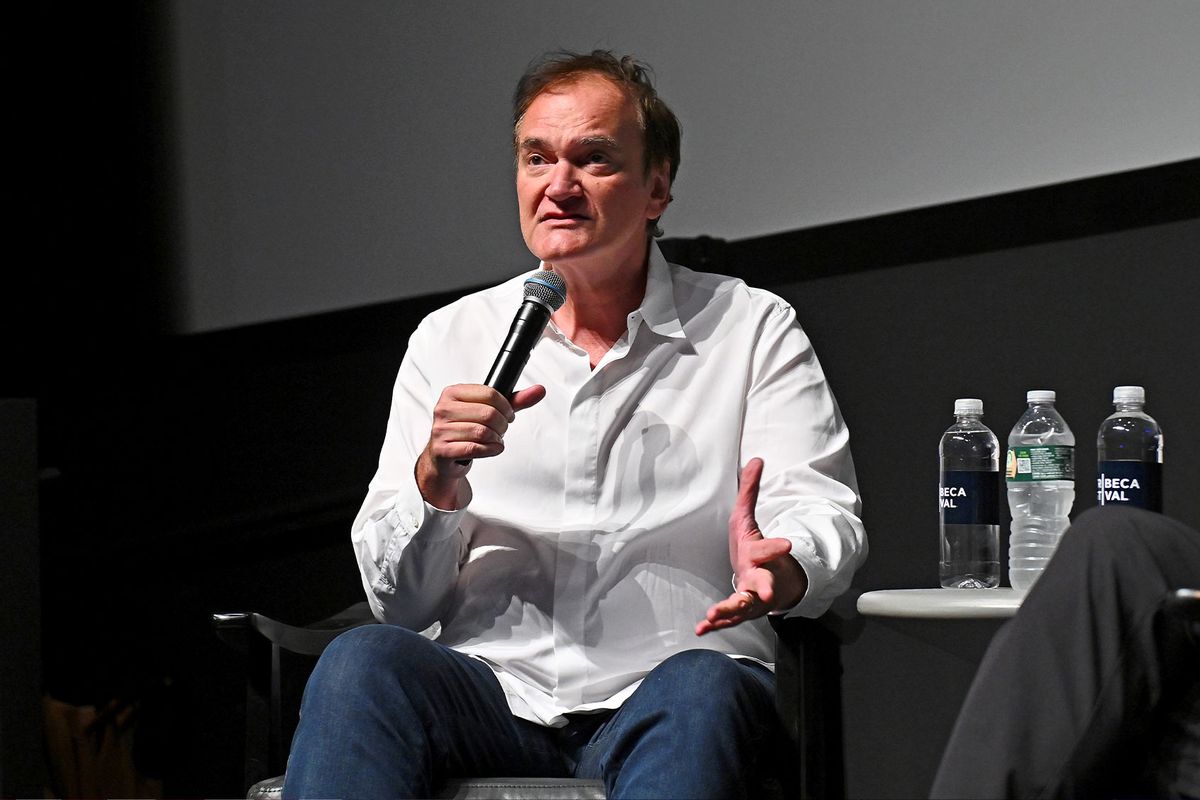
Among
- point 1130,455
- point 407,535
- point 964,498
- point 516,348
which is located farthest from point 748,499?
point 1130,455

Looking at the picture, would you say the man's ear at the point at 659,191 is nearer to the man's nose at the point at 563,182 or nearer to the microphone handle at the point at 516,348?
the man's nose at the point at 563,182

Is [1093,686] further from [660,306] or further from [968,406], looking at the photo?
[968,406]

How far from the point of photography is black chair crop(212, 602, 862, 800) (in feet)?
4.57

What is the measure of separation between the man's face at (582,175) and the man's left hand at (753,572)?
1.45ft

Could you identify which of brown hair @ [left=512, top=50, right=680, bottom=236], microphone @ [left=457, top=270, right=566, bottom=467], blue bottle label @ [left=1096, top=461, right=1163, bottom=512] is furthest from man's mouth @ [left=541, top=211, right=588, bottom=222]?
blue bottle label @ [left=1096, top=461, right=1163, bottom=512]

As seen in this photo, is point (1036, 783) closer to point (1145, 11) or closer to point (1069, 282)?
point (1069, 282)

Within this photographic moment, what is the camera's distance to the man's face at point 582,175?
173 centimetres

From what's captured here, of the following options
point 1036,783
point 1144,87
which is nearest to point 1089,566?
point 1036,783

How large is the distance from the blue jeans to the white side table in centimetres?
20

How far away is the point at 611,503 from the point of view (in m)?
1.68

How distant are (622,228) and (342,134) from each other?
1.11 meters

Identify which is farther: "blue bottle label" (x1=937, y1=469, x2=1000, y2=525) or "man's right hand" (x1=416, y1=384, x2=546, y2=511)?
"blue bottle label" (x1=937, y1=469, x2=1000, y2=525)

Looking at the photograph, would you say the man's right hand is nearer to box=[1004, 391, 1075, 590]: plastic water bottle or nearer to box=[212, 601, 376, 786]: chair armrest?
box=[212, 601, 376, 786]: chair armrest

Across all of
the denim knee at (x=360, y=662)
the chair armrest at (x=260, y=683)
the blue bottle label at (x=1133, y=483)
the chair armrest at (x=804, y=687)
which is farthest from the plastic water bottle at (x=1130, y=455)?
the chair armrest at (x=260, y=683)
